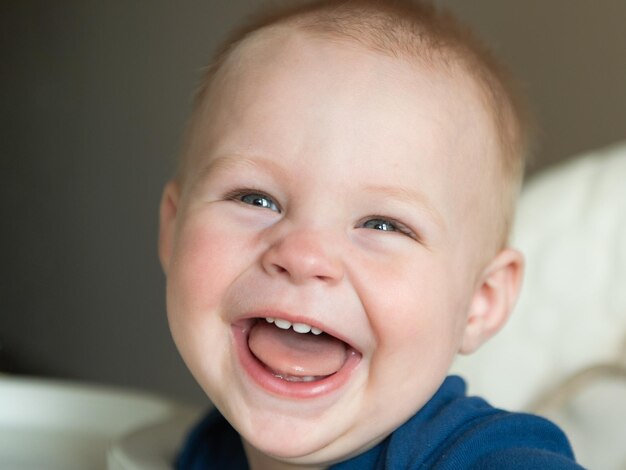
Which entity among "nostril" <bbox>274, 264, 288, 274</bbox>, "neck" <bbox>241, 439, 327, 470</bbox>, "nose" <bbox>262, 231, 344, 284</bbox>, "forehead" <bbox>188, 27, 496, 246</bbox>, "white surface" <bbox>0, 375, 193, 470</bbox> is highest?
"forehead" <bbox>188, 27, 496, 246</bbox>

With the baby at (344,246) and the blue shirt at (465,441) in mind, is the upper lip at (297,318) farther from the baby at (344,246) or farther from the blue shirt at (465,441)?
the blue shirt at (465,441)

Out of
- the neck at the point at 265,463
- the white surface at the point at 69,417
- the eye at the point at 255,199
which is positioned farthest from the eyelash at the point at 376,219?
the white surface at the point at 69,417

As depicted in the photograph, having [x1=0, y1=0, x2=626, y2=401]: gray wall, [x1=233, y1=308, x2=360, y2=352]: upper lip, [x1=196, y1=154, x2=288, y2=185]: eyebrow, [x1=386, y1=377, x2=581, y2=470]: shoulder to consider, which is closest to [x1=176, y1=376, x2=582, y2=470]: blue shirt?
[x1=386, y1=377, x2=581, y2=470]: shoulder

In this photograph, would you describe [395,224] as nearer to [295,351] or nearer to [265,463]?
[295,351]

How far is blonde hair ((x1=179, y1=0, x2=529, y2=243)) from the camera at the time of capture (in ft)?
2.49

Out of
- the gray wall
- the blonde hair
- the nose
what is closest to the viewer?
the nose

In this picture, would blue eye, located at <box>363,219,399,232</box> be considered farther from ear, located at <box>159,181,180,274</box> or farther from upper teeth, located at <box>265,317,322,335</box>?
ear, located at <box>159,181,180,274</box>

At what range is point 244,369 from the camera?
0.71m

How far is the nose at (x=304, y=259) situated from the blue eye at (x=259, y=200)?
4 cm

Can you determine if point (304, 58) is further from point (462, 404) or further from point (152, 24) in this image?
point (152, 24)

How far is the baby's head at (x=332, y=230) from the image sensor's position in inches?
26.9

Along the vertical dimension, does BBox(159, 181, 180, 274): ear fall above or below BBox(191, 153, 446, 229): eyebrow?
below

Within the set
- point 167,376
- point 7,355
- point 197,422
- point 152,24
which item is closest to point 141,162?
point 152,24

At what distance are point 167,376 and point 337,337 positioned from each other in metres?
1.88
